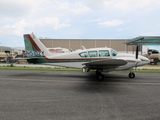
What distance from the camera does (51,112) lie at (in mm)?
4199

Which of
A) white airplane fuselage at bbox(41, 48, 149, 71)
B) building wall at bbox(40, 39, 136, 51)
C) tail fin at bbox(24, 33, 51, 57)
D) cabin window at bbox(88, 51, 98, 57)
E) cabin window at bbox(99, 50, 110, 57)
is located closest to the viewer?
white airplane fuselage at bbox(41, 48, 149, 71)

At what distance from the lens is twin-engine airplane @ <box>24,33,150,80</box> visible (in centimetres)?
965

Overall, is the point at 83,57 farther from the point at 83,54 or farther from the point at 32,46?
the point at 32,46

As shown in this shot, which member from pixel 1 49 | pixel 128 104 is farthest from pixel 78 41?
pixel 128 104

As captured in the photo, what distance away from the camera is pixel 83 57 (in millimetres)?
10680

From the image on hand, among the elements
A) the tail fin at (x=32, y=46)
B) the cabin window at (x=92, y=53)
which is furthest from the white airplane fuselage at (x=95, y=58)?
the tail fin at (x=32, y=46)

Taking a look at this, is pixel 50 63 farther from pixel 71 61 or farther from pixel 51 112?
pixel 51 112

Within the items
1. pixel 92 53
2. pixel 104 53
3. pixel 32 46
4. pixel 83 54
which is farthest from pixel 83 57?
pixel 32 46

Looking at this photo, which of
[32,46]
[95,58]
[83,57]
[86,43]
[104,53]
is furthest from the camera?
[86,43]

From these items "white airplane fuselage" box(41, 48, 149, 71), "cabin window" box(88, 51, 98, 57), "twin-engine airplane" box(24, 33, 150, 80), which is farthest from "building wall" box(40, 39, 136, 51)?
"cabin window" box(88, 51, 98, 57)

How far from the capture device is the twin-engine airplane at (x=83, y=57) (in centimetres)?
965

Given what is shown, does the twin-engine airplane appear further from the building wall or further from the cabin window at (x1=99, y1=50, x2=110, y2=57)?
the building wall

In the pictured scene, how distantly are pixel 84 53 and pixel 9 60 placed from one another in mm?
26077

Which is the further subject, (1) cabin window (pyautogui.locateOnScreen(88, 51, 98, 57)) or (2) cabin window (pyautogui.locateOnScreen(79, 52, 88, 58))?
(2) cabin window (pyautogui.locateOnScreen(79, 52, 88, 58))
